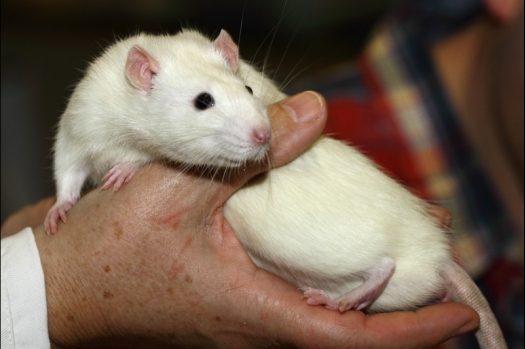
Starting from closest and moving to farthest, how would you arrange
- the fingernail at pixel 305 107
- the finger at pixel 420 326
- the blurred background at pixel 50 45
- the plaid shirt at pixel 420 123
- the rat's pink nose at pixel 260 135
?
the rat's pink nose at pixel 260 135 → the finger at pixel 420 326 → the fingernail at pixel 305 107 → the plaid shirt at pixel 420 123 → the blurred background at pixel 50 45

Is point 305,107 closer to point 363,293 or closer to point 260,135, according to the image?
point 260,135

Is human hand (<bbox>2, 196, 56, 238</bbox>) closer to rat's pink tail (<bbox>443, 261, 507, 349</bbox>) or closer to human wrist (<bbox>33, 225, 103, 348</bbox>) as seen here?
human wrist (<bbox>33, 225, 103, 348</bbox>)

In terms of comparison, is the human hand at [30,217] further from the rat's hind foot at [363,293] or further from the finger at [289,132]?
the rat's hind foot at [363,293]

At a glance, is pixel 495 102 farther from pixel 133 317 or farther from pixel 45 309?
pixel 45 309

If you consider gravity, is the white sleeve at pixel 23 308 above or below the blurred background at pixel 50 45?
below

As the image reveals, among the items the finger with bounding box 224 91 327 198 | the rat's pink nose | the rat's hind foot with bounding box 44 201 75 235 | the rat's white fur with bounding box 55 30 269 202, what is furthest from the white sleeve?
the rat's pink nose

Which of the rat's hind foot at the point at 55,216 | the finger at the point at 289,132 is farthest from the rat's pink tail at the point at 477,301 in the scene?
the rat's hind foot at the point at 55,216

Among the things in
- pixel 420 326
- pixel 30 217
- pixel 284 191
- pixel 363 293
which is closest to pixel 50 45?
pixel 30 217
